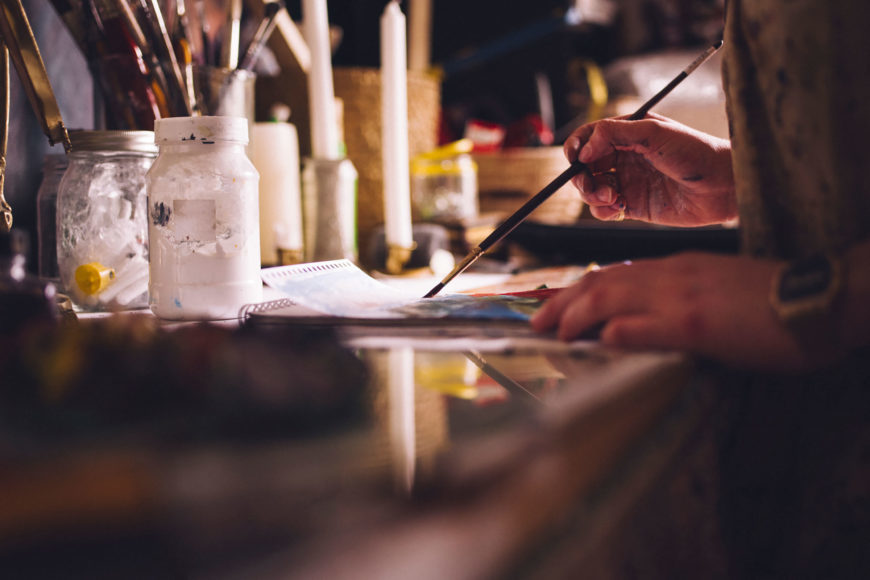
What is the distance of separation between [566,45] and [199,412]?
8.00ft

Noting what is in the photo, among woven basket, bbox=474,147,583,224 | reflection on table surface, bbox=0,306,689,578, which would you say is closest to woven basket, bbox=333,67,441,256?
woven basket, bbox=474,147,583,224

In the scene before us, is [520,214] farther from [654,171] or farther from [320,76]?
[320,76]

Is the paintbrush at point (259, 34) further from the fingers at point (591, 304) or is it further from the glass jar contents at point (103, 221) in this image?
the fingers at point (591, 304)

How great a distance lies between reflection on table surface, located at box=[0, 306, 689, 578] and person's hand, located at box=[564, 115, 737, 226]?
1.53 feet

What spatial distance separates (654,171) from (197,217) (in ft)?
1.75

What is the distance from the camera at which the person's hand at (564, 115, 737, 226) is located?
0.79 meters

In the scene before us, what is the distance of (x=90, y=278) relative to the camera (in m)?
0.69

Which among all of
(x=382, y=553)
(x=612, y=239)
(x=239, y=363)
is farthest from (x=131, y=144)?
(x=612, y=239)

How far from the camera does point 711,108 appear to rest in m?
2.00

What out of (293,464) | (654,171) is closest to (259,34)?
(654,171)

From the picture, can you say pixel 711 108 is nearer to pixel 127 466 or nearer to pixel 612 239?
pixel 612 239

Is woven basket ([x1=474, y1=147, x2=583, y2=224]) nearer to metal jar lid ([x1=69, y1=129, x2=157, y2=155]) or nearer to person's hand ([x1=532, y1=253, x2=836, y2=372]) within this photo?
metal jar lid ([x1=69, y1=129, x2=157, y2=155])

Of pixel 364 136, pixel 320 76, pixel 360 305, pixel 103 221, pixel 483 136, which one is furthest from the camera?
pixel 483 136

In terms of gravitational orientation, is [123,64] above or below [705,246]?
above
